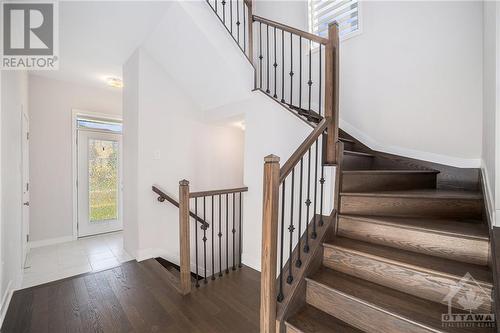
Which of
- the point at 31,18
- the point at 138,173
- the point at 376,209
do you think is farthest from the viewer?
the point at 138,173

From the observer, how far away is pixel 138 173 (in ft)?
9.33

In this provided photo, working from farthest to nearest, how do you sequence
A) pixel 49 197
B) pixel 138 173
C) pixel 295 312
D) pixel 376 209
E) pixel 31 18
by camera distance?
pixel 49 197
pixel 138 173
pixel 31 18
pixel 376 209
pixel 295 312

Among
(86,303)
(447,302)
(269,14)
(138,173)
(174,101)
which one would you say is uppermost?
(269,14)

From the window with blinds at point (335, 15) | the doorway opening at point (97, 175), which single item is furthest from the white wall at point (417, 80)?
the doorway opening at point (97, 175)

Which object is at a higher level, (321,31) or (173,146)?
(321,31)

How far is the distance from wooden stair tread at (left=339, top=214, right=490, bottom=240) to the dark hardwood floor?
Result: 122 cm

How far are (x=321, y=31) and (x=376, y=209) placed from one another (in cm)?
272

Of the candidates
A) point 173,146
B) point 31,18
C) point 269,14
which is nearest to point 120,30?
point 31,18

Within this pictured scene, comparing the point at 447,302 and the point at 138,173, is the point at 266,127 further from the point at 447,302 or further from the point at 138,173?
the point at 447,302

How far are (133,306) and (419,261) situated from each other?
2198 mm

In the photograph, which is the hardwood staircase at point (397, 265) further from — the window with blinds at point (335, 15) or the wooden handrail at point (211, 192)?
the window with blinds at point (335, 15)

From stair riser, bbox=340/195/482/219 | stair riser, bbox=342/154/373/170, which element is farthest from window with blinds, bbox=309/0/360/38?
stair riser, bbox=340/195/482/219

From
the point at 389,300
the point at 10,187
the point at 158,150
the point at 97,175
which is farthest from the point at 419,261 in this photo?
the point at 97,175

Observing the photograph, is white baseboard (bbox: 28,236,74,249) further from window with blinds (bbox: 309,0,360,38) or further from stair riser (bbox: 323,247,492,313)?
window with blinds (bbox: 309,0,360,38)
